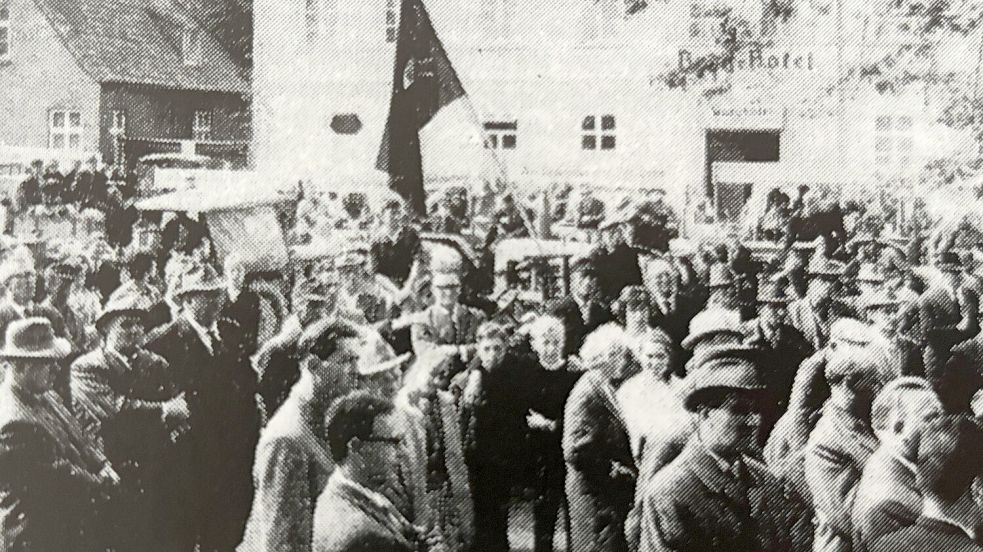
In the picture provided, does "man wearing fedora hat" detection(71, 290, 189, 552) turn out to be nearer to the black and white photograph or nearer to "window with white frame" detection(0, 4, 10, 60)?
the black and white photograph

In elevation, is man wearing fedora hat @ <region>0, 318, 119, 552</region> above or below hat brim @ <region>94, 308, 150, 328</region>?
below

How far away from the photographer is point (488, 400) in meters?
4.06

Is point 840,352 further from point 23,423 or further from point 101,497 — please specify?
point 23,423

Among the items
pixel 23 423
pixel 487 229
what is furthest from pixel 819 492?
pixel 23 423

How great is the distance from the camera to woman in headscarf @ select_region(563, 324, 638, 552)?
4004mm

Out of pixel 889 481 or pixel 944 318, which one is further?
pixel 944 318

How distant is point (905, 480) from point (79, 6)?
3.92 metres

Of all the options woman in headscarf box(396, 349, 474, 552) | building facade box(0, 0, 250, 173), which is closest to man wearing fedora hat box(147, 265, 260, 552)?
woman in headscarf box(396, 349, 474, 552)

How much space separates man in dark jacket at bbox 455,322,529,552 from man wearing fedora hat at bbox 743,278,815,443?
0.94 m

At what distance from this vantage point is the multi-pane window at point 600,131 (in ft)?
13.6

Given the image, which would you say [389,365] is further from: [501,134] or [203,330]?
[501,134]

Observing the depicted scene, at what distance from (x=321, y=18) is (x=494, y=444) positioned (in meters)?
1.92

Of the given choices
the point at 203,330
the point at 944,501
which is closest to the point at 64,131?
the point at 203,330

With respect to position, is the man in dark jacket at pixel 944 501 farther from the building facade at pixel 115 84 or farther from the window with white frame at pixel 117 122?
the window with white frame at pixel 117 122
